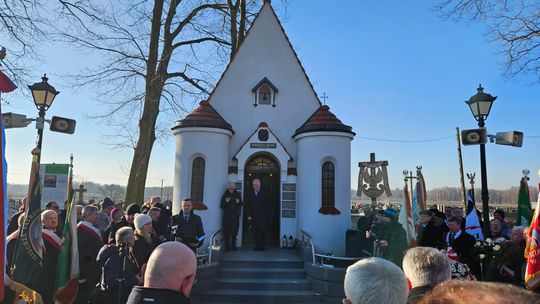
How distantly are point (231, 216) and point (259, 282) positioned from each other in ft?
9.55

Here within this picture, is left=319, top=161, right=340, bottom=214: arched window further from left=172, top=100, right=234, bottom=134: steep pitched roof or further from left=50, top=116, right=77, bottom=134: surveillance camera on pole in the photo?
left=50, top=116, right=77, bottom=134: surveillance camera on pole

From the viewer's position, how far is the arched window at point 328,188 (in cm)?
1251

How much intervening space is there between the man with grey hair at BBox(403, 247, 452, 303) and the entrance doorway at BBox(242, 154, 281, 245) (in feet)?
33.9

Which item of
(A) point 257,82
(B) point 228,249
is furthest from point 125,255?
(A) point 257,82

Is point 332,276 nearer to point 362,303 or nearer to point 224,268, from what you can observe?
point 224,268

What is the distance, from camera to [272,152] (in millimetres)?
13219

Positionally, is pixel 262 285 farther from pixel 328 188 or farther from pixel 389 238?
pixel 328 188

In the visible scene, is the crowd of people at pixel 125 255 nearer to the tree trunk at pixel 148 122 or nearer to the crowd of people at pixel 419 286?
the crowd of people at pixel 419 286

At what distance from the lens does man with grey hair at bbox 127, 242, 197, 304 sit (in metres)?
2.49

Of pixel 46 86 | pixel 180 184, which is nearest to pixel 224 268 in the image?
pixel 180 184

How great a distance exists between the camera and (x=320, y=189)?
41.5 ft

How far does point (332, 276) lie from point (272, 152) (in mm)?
5340

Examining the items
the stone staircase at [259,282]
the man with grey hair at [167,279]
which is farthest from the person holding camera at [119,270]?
the stone staircase at [259,282]

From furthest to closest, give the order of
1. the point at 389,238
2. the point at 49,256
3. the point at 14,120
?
the point at 389,238 → the point at 14,120 → the point at 49,256
